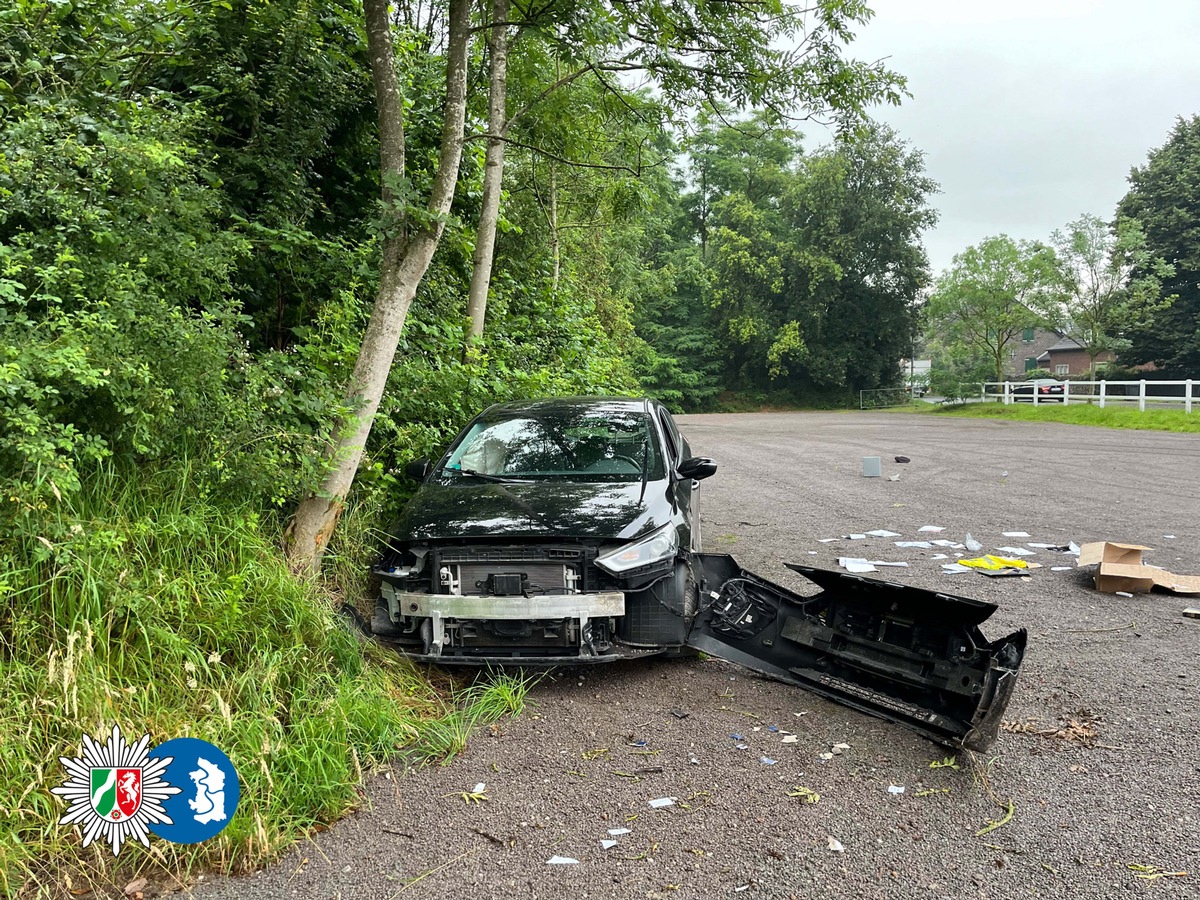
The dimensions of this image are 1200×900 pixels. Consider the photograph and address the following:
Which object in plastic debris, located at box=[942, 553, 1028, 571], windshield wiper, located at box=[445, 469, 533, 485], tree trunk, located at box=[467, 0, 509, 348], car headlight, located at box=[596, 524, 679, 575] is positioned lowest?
plastic debris, located at box=[942, 553, 1028, 571]

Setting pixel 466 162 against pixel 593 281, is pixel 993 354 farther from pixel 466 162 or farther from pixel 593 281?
pixel 466 162

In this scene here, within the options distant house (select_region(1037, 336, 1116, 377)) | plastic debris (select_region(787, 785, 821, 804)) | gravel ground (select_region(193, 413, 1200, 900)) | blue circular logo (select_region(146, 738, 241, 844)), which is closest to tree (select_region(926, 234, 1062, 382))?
gravel ground (select_region(193, 413, 1200, 900))

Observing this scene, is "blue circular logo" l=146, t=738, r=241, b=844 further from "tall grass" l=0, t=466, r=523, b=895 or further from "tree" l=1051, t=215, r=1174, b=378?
"tree" l=1051, t=215, r=1174, b=378

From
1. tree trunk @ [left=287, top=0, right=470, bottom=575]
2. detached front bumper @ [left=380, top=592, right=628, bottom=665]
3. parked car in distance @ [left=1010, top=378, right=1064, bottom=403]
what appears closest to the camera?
detached front bumper @ [left=380, top=592, right=628, bottom=665]

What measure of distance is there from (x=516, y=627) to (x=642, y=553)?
2.59ft

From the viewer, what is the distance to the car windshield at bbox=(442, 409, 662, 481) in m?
5.21

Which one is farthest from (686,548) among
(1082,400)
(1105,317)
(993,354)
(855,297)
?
(855,297)

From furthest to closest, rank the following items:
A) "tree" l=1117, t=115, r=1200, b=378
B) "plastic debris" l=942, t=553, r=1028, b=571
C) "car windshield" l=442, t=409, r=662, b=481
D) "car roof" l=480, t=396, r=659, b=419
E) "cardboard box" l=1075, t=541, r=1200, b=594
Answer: "tree" l=1117, t=115, r=1200, b=378, "plastic debris" l=942, t=553, r=1028, b=571, "car roof" l=480, t=396, r=659, b=419, "cardboard box" l=1075, t=541, r=1200, b=594, "car windshield" l=442, t=409, r=662, b=481

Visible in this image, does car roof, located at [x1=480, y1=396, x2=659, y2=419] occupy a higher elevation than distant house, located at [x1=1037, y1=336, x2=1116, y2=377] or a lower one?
lower

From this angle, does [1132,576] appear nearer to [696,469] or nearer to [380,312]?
[696,469]

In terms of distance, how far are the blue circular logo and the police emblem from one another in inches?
1.2

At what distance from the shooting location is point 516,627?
4.15 metres

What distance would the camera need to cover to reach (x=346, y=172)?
8.08m

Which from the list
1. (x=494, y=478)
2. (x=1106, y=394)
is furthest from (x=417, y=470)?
(x=1106, y=394)
